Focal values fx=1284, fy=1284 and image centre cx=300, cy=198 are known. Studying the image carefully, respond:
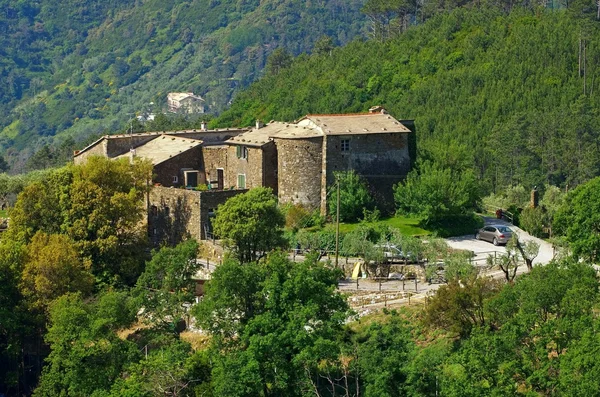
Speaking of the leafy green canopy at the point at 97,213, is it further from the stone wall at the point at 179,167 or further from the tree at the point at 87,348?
the tree at the point at 87,348

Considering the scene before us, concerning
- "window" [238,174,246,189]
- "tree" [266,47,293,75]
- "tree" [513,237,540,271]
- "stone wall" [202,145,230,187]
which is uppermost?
"stone wall" [202,145,230,187]

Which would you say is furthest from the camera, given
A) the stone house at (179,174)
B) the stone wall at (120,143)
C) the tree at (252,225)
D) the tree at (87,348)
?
the stone wall at (120,143)

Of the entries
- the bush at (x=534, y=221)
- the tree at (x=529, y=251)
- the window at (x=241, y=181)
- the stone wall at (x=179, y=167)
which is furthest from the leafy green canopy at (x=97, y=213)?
the bush at (x=534, y=221)

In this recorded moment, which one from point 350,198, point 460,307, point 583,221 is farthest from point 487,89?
point 460,307

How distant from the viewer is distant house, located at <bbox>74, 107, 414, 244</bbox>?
58.6 metres

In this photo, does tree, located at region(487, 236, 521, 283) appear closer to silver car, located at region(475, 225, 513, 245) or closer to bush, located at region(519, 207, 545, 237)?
silver car, located at region(475, 225, 513, 245)

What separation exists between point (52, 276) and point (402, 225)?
613 inches

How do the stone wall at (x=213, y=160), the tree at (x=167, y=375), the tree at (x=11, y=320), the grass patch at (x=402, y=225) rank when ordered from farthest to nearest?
the stone wall at (x=213, y=160) < the grass patch at (x=402, y=225) < the tree at (x=11, y=320) < the tree at (x=167, y=375)

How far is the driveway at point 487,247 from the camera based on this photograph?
52769 millimetres

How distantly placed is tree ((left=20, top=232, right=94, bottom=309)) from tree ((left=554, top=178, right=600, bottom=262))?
1985 cm

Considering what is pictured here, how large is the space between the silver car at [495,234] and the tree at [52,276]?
56.1ft

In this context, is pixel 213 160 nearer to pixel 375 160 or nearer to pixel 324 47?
pixel 375 160

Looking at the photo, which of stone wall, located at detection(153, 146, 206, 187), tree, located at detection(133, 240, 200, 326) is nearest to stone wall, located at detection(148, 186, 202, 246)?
stone wall, located at detection(153, 146, 206, 187)

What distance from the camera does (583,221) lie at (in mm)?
48938
